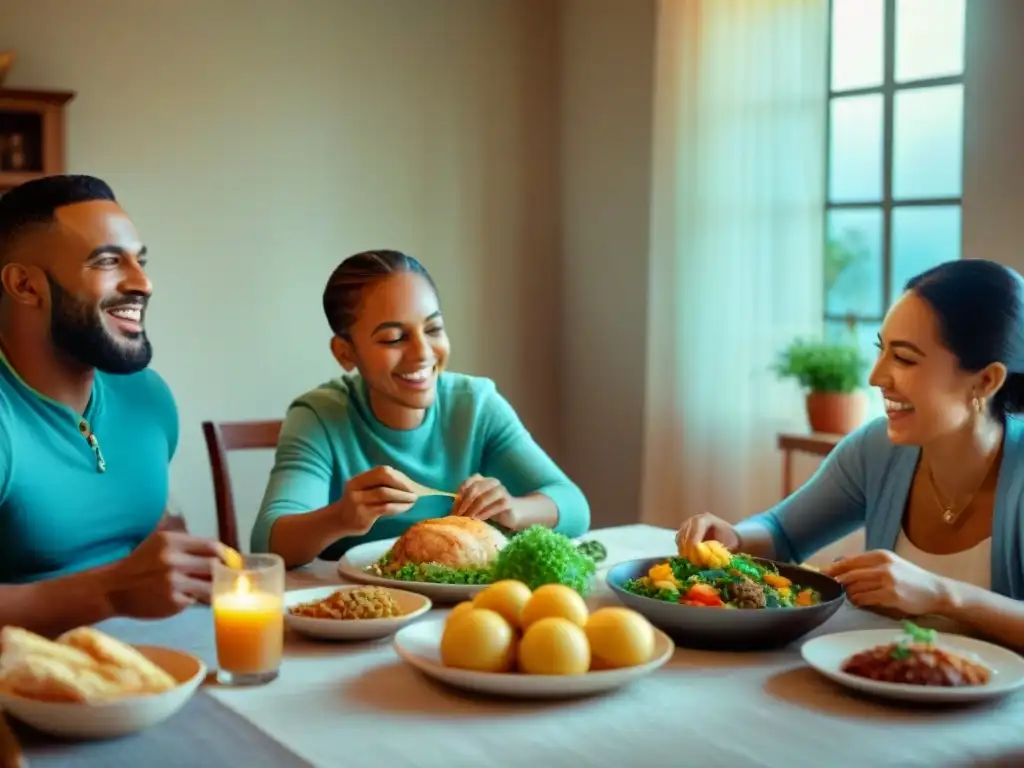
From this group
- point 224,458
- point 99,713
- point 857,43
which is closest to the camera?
point 99,713

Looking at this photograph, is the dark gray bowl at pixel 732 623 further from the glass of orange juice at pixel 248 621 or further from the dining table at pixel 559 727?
the glass of orange juice at pixel 248 621

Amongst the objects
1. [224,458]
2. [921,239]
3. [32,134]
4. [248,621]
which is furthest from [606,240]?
[248,621]

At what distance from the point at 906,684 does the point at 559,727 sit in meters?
0.35

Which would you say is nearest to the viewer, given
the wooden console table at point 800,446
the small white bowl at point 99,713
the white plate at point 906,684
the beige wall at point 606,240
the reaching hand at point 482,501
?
the small white bowl at point 99,713

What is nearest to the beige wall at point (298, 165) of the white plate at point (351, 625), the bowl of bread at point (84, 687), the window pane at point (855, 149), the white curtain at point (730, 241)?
the white curtain at point (730, 241)

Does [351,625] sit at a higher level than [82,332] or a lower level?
lower

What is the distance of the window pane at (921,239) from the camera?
3.56m

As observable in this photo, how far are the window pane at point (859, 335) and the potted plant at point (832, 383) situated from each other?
3.8 inches

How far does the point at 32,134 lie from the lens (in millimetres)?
3637

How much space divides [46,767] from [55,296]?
2.96 feet

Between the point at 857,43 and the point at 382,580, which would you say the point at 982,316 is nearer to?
the point at 382,580

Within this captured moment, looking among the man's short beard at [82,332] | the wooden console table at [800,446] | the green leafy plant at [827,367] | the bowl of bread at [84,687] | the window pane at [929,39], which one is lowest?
the wooden console table at [800,446]

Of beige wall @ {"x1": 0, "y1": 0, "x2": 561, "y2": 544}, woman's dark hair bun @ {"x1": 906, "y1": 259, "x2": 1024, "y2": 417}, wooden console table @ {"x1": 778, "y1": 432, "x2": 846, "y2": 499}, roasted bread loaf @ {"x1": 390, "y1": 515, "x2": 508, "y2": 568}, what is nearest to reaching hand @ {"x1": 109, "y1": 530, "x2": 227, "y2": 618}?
roasted bread loaf @ {"x1": 390, "y1": 515, "x2": 508, "y2": 568}

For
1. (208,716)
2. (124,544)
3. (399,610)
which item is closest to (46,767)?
(208,716)
